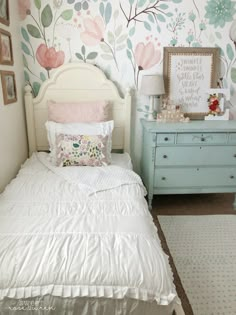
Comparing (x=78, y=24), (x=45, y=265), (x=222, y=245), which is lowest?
(x=222, y=245)

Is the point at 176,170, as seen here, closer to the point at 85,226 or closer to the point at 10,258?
the point at 85,226

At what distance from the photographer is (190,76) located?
8.27 feet

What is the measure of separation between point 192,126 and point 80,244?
156cm

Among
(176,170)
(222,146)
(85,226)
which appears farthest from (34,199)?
(222,146)

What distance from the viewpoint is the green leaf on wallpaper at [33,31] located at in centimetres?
233

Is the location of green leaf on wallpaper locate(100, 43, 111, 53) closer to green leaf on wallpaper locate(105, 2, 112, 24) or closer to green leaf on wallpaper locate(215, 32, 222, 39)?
green leaf on wallpaper locate(105, 2, 112, 24)

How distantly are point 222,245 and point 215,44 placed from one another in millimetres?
1867

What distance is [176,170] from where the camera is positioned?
7.64ft

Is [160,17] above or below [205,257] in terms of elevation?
above

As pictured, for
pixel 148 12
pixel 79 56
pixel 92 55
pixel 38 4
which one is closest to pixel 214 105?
pixel 148 12

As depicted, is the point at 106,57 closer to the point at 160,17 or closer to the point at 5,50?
the point at 160,17

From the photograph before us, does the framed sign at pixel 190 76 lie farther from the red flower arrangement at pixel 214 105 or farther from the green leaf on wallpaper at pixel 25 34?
the green leaf on wallpaper at pixel 25 34

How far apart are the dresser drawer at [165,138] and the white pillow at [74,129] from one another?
43 centimetres

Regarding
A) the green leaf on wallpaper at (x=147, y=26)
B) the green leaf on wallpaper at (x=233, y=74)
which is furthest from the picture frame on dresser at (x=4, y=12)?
the green leaf on wallpaper at (x=233, y=74)
